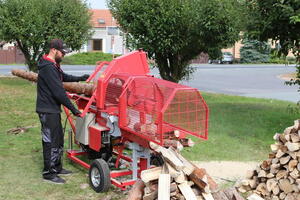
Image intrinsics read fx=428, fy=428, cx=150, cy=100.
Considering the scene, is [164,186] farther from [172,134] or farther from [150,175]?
[172,134]

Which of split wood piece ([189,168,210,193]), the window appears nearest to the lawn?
split wood piece ([189,168,210,193])

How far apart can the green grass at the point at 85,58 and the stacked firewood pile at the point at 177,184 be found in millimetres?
35650

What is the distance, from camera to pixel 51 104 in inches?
230

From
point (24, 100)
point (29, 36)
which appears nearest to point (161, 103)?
point (24, 100)

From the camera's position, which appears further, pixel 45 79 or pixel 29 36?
pixel 29 36

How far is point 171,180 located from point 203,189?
36 centimetres

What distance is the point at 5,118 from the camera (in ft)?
35.9

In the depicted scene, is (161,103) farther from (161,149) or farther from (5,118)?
(5,118)

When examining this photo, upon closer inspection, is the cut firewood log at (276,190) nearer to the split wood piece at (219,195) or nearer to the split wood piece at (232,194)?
the split wood piece at (232,194)

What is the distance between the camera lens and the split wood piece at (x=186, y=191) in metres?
4.51

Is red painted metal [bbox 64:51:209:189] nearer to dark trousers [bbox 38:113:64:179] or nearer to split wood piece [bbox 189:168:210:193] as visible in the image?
dark trousers [bbox 38:113:64:179]

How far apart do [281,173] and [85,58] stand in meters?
37.3

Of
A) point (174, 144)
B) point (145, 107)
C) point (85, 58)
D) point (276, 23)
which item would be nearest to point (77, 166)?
point (145, 107)

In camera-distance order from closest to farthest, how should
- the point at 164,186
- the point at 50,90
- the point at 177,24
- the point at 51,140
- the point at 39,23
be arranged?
the point at 164,186 → the point at 50,90 → the point at 51,140 → the point at 177,24 → the point at 39,23
